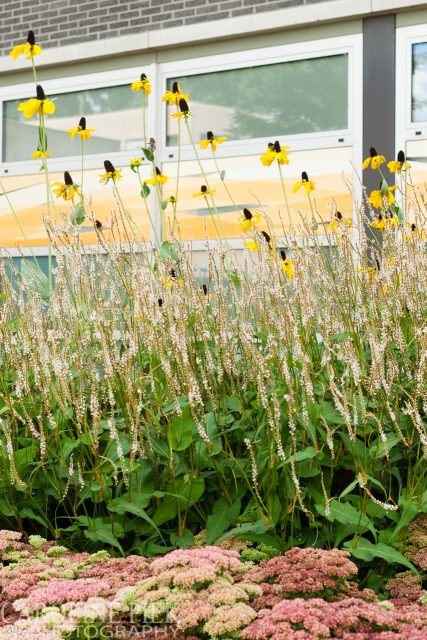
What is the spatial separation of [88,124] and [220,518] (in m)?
5.25

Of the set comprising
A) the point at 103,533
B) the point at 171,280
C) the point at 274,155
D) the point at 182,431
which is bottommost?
the point at 103,533

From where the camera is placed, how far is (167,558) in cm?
147

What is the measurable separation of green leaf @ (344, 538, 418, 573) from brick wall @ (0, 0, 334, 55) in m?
4.91

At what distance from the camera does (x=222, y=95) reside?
6.16 metres

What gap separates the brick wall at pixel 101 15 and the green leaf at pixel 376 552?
491cm

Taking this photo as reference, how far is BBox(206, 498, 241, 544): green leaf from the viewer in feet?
6.12

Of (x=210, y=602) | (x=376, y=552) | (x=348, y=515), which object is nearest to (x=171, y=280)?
(x=348, y=515)

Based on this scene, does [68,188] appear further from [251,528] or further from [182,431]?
[251,528]

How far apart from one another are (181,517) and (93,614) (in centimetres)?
69

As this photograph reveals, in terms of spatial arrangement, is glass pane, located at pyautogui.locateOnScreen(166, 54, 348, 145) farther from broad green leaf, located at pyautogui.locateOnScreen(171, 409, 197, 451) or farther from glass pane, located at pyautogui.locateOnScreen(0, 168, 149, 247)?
broad green leaf, located at pyautogui.locateOnScreen(171, 409, 197, 451)

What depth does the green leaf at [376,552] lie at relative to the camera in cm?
168

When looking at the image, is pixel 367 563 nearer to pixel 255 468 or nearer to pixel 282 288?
pixel 255 468

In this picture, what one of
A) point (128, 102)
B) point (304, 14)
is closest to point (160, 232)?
point (128, 102)

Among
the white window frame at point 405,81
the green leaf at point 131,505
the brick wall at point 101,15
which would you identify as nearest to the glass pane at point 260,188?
the white window frame at point 405,81
